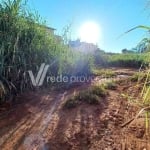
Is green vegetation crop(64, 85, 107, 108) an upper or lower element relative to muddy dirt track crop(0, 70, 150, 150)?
upper

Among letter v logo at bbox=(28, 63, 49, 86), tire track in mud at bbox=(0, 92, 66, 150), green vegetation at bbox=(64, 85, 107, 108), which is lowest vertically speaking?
tire track in mud at bbox=(0, 92, 66, 150)

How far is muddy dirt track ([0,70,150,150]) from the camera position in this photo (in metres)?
2.62

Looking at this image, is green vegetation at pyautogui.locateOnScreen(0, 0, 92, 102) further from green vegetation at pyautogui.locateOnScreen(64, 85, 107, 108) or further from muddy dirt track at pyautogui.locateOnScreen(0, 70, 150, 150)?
green vegetation at pyautogui.locateOnScreen(64, 85, 107, 108)

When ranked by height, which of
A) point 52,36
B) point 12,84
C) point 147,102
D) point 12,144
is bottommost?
point 12,144

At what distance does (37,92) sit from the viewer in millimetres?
4715

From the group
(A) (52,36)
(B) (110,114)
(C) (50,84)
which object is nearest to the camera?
(B) (110,114)

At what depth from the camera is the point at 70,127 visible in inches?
121

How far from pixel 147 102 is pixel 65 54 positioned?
442cm

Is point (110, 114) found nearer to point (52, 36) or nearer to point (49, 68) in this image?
point (49, 68)

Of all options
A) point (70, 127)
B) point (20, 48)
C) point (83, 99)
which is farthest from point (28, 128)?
point (20, 48)

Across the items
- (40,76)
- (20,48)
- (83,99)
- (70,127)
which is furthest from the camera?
(40,76)

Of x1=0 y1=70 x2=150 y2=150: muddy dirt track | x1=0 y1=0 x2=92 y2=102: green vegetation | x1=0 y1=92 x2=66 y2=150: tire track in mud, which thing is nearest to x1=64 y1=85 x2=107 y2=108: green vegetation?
x1=0 y1=70 x2=150 y2=150: muddy dirt track

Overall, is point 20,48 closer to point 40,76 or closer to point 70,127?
point 40,76

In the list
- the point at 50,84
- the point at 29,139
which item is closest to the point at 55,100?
the point at 50,84
